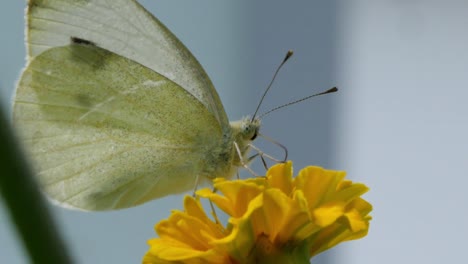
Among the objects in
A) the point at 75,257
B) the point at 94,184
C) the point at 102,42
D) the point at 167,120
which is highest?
the point at 102,42

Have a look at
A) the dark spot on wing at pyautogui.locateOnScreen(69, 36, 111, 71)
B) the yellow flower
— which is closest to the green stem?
the yellow flower

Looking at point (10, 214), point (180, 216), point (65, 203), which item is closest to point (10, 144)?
point (10, 214)

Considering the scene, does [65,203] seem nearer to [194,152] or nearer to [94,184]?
[94,184]

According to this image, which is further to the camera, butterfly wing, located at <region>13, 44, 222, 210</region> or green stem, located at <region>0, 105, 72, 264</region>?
butterfly wing, located at <region>13, 44, 222, 210</region>

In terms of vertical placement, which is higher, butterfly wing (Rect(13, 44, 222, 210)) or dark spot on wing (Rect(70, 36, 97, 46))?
dark spot on wing (Rect(70, 36, 97, 46))

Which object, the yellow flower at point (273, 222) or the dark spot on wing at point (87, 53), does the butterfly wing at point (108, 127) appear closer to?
the dark spot on wing at point (87, 53)

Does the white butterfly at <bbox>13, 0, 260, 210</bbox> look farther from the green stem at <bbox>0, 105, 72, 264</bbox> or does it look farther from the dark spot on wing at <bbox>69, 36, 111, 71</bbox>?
the green stem at <bbox>0, 105, 72, 264</bbox>

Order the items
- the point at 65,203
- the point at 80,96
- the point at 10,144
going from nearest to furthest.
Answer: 1. the point at 10,144
2. the point at 65,203
3. the point at 80,96
